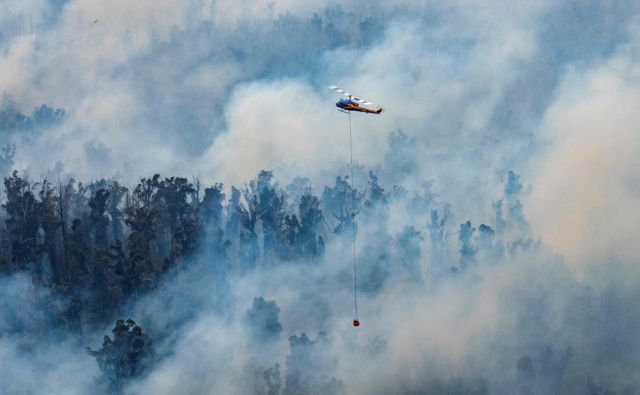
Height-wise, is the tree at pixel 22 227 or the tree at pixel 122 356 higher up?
the tree at pixel 22 227

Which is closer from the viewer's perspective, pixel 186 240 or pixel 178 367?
pixel 178 367

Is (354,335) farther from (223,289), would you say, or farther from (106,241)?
(106,241)

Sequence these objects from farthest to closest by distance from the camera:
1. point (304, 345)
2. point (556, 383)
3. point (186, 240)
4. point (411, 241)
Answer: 1. point (411, 241)
2. point (186, 240)
3. point (556, 383)
4. point (304, 345)

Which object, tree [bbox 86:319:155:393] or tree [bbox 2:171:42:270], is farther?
tree [bbox 2:171:42:270]

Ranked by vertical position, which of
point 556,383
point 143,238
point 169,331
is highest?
point 143,238

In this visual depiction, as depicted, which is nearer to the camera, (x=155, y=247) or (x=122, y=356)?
(x=122, y=356)

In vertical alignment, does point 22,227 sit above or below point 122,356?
above

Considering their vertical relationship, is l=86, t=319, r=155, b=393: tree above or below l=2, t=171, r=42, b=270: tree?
below

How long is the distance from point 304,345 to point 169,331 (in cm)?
2374

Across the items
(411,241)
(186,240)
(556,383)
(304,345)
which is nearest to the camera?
(304,345)

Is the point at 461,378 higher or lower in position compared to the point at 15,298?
lower

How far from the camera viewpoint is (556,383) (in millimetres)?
155500

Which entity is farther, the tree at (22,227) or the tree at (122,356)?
the tree at (22,227)

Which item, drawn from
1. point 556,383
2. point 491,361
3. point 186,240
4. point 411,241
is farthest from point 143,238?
point 556,383
